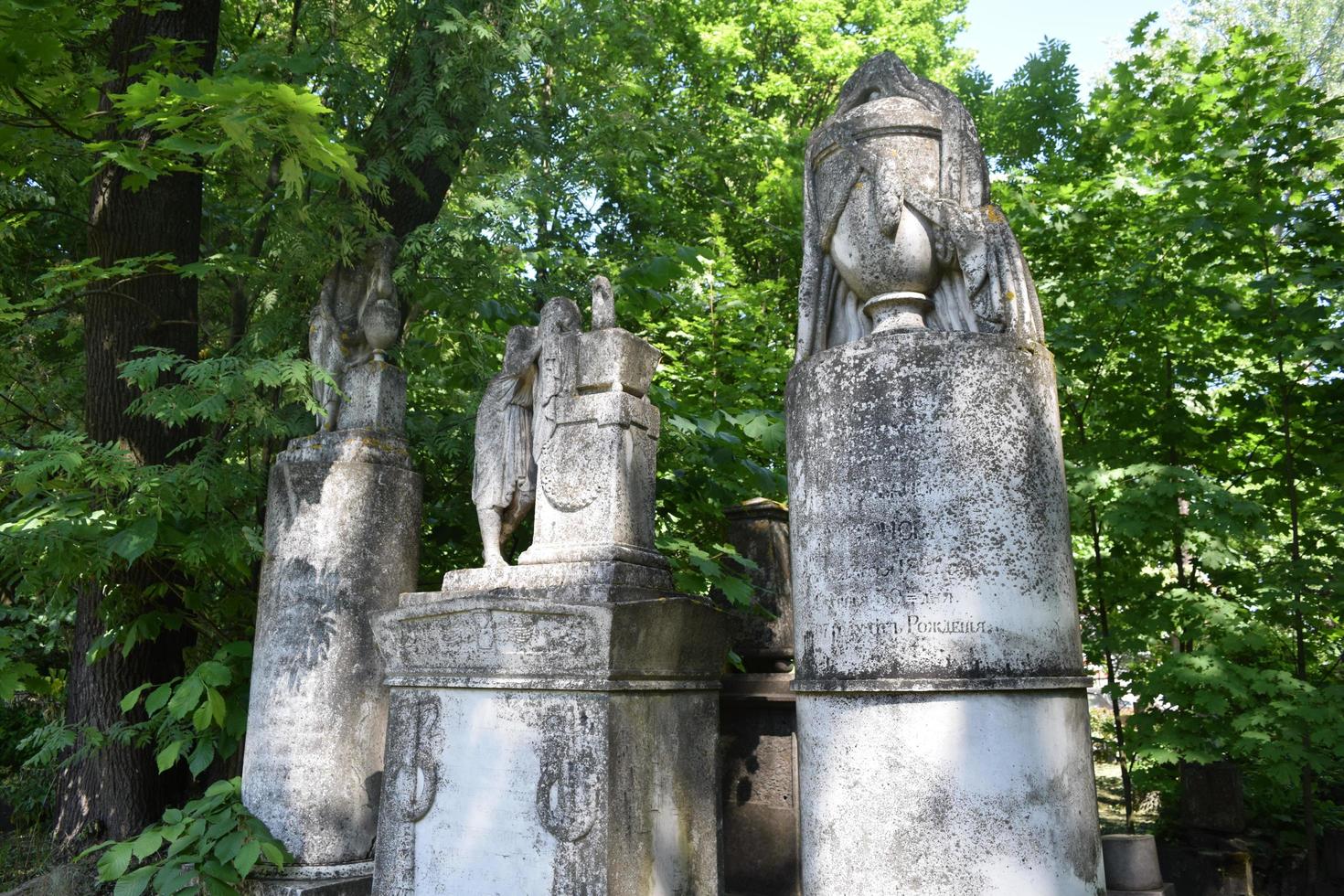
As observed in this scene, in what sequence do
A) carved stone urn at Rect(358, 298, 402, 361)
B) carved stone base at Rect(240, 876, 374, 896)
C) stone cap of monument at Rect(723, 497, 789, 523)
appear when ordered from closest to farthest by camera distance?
carved stone base at Rect(240, 876, 374, 896)
carved stone urn at Rect(358, 298, 402, 361)
stone cap of monument at Rect(723, 497, 789, 523)

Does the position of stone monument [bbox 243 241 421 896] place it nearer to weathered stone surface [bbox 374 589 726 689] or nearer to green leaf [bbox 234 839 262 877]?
green leaf [bbox 234 839 262 877]

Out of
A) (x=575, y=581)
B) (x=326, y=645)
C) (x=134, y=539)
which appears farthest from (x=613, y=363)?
(x=134, y=539)

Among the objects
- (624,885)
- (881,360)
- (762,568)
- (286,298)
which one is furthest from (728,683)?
(286,298)

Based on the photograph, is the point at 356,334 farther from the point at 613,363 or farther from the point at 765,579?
the point at 765,579

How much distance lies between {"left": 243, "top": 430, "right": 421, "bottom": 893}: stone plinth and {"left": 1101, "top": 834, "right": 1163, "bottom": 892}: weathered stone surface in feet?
11.4

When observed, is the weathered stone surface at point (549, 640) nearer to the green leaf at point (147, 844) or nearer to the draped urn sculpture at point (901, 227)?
Answer: the draped urn sculpture at point (901, 227)

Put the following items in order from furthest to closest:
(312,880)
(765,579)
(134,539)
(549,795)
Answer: (765,579) < (134,539) < (312,880) < (549,795)

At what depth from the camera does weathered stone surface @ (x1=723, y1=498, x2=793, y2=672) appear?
19.4 ft

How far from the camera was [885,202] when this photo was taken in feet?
12.5

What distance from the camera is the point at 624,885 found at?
3.95 meters

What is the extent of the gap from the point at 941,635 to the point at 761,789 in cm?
228

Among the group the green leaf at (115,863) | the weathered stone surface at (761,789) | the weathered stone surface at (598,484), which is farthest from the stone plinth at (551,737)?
the green leaf at (115,863)

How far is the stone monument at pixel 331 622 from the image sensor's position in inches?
200

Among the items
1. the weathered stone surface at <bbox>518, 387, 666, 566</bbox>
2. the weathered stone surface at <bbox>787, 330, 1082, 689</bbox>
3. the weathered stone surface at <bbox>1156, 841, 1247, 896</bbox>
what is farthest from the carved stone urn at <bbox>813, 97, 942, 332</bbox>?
the weathered stone surface at <bbox>1156, 841, 1247, 896</bbox>
